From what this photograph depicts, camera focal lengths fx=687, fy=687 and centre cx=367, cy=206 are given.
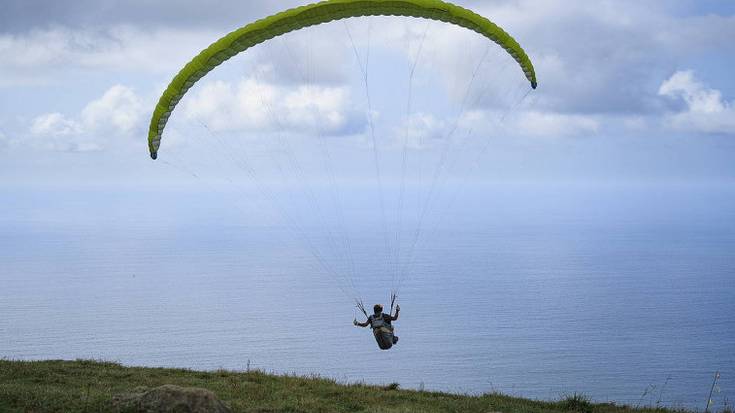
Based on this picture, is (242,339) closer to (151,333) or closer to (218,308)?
(151,333)

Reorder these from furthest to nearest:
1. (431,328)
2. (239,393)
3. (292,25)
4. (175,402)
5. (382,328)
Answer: (431,328) → (382,328) → (239,393) → (292,25) → (175,402)

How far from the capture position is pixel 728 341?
12231 cm

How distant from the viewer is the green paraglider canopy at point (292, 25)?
14555mm

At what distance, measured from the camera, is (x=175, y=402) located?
1170 centimetres

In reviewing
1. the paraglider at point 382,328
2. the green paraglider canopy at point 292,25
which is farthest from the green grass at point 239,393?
the green paraglider canopy at point 292,25

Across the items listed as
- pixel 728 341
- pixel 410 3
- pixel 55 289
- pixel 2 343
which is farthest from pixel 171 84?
pixel 55 289

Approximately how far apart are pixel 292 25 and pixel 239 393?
822 centimetres

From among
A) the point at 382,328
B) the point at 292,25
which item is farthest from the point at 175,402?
the point at 292,25

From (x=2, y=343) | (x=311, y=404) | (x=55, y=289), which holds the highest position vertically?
(x=55, y=289)

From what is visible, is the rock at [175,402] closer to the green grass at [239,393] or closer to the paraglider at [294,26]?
the green grass at [239,393]

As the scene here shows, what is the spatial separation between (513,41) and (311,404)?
950 cm

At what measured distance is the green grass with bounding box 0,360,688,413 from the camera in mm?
13523

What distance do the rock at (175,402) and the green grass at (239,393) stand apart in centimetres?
88

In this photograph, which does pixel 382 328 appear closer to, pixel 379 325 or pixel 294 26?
pixel 379 325
